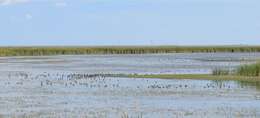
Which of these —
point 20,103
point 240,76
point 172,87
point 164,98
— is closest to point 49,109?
point 20,103

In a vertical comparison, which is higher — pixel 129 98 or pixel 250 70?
pixel 250 70

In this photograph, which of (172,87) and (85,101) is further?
(172,87)

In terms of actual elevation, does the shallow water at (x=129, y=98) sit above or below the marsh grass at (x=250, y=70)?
below

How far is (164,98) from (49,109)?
20.5 feet

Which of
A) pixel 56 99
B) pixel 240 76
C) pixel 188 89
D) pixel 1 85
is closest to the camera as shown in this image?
pixel 56 99

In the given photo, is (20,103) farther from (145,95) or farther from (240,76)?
(240,76)

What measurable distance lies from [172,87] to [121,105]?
9.11 m

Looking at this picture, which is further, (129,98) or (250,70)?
(250,70)

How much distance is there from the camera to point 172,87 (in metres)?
34.7

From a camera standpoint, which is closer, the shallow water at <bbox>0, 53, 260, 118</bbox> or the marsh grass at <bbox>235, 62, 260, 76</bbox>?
the shallow water at <bbox>0, 53, 260, 118</bbox>

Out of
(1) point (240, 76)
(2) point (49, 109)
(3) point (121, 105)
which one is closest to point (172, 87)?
(1) point (240, 76)

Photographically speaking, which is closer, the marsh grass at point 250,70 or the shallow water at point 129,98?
the shallow water at point 129,98

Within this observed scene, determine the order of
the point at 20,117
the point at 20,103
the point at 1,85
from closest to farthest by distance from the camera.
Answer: the point at 20,117 → the point at 20,103 → the point at 1,85

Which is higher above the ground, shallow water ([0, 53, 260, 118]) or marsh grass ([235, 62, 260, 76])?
marsh grass ([235, 62, 260, 76])
